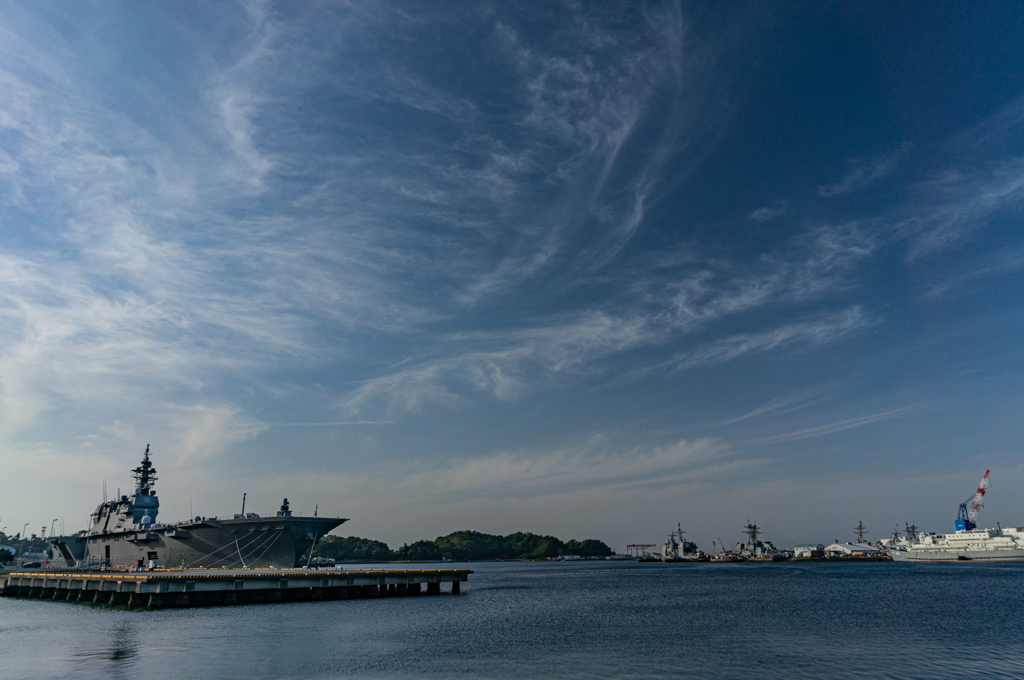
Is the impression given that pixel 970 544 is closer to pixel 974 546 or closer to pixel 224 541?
pixel 974 546

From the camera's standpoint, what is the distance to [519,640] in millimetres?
35406

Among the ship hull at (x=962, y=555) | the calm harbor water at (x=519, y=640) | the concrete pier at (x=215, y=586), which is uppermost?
the concrete pier at (x=215, y=586)

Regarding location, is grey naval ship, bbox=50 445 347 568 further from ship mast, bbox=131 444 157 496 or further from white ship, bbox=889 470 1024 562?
white ship, bbox=889 470 1024 562

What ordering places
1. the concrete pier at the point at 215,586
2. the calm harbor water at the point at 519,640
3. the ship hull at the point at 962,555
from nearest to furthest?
the calm harbor water at the point at 519,640
the concrete pier at the point at 215,586
the ship hull at the point at 962,555

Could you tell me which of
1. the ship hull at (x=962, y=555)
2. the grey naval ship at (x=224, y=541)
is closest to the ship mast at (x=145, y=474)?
the grey naval ship at (x=224, y=541)

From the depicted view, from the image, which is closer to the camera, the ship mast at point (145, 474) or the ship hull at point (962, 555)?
the ship mast at point (145, 474)

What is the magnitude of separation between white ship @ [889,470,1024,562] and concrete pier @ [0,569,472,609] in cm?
13968

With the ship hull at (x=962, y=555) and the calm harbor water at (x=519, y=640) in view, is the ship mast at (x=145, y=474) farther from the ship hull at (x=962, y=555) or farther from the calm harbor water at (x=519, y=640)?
the ship hull at (x=962, y=555)

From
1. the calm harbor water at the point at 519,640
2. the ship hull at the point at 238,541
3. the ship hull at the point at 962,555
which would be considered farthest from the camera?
the ship hull at the point at 962,555

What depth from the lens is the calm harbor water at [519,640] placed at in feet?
86.2

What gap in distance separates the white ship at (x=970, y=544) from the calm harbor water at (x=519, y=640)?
106 m

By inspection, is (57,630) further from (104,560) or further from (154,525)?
(104,560)

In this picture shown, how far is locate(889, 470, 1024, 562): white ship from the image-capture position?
5354 inches

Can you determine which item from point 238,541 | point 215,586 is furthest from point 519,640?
point 238,541
